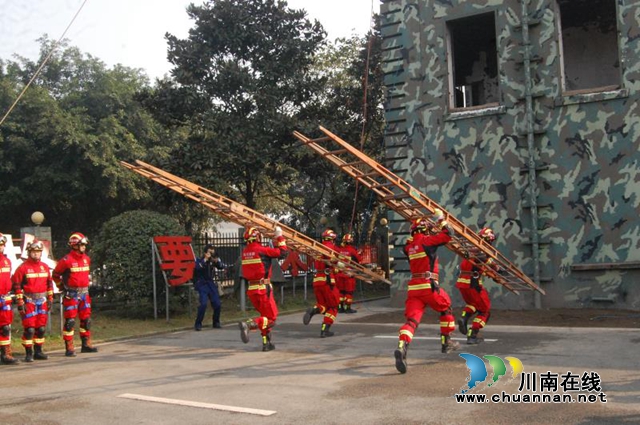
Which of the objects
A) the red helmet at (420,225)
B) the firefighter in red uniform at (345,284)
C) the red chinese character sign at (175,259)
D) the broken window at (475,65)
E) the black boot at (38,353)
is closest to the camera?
the red helmet at (420,225)

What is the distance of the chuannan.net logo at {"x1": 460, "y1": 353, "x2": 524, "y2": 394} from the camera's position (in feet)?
25.7

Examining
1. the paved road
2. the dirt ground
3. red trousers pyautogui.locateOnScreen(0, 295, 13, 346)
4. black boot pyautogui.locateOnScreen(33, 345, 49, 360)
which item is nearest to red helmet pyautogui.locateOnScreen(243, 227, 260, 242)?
the paved road

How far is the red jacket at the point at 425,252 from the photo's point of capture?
9.18 metres

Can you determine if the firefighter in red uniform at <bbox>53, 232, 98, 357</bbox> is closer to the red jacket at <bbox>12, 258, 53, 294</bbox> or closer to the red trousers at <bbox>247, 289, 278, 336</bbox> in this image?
the red jacket at <bbox>12, 258, 53, 294</bbox>

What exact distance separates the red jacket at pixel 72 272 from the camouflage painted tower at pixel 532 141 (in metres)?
8.58

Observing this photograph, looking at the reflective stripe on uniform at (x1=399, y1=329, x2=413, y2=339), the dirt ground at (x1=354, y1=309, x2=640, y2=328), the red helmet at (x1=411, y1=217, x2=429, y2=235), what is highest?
the red helmet at (x1=411, y1=217, x2=429, y2=235)

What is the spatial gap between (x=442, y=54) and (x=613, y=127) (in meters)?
4.76

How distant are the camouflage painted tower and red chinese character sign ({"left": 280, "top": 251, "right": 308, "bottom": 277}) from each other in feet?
12.9

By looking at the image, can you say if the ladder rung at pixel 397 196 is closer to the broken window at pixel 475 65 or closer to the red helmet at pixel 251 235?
the red helmet at pixel 251 235

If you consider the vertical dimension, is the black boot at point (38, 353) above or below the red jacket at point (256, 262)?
below

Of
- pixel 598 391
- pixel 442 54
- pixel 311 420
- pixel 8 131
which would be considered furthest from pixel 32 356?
pixel 8 131

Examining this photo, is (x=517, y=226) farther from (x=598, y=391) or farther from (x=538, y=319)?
(x=598, y=391)

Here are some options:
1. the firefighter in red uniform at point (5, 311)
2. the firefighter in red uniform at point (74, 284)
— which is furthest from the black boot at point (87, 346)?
the firefighter in red uniform at point (5, 311)

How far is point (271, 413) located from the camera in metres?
6.80
